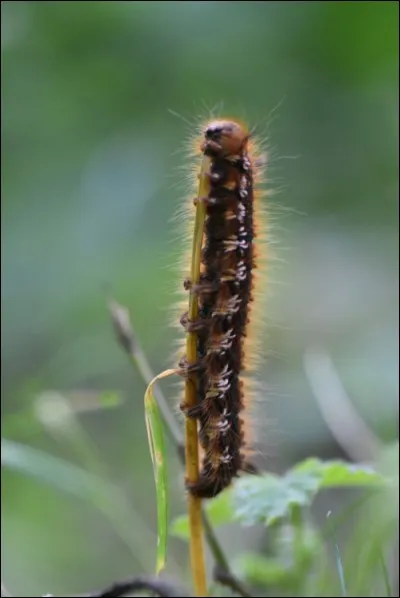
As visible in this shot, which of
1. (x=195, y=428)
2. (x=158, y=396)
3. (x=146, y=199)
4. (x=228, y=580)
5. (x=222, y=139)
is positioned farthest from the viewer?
(x=146, y=199)

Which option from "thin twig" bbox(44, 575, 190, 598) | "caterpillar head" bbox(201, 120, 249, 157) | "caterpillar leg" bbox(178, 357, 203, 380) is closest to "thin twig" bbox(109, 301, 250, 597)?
"thin twig" bbox(44, 575, 190, 598)

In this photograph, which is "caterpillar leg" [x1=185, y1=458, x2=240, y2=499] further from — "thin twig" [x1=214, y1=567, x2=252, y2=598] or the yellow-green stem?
"thin twig" [x1=214, y1=567, x2=252, y2=598]

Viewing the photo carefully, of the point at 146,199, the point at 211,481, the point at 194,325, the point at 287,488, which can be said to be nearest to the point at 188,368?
the point at 194,325

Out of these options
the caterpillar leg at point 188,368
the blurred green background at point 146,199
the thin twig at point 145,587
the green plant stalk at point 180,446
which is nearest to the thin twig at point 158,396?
the green plant stalk at point 180,446

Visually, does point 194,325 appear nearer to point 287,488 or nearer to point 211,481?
point 211,481

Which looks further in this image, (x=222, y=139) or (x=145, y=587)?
(x=145, y=587)

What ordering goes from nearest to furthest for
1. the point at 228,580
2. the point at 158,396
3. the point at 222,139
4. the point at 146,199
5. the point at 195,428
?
the point at 222,139, the point at 195,428, the point at 228,580, the point at 158,396, the point at 146,199

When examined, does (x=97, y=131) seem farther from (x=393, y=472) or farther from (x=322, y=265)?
(x=393, y=472)
